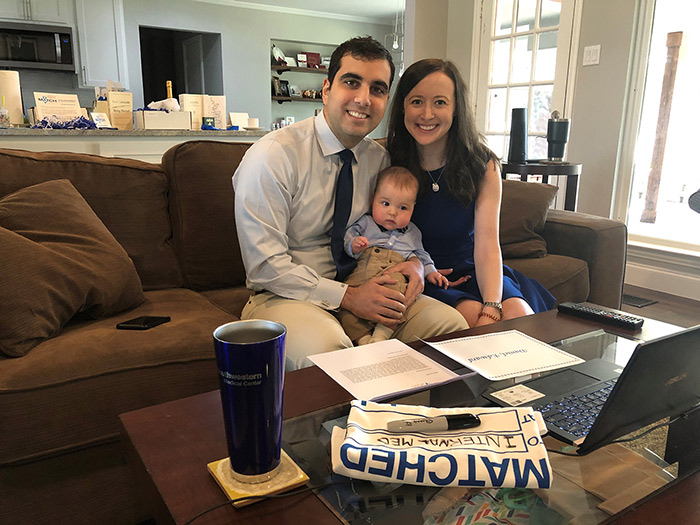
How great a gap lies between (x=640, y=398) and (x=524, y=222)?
1.61m

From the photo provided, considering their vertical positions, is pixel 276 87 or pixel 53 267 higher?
pixel 276 87

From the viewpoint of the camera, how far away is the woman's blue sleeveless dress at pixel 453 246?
174cm

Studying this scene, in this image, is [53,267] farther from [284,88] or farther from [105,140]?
[284,88]

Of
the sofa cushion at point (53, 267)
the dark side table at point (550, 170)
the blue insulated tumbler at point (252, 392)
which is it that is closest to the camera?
the blue insulated tumbler at point (252, 392)

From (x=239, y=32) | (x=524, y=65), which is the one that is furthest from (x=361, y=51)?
(x=239, y=32)

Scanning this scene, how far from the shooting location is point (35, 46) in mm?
5809

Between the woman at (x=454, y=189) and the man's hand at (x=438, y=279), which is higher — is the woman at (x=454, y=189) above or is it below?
above

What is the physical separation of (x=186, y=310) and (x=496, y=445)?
1130mm

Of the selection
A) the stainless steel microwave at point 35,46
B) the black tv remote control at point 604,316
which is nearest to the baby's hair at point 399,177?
the black tv remote control at point 604,316

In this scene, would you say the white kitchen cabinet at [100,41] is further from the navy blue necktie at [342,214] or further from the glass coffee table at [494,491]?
the glass coffee table at [494,491]

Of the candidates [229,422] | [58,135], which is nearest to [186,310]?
[229,422]

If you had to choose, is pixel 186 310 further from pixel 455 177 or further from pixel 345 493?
pixel 345 493

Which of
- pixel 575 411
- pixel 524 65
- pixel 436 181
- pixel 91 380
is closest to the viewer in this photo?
pixel 575 411

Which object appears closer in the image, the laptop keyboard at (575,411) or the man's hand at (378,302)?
the laptop keyboard at (575,411)
